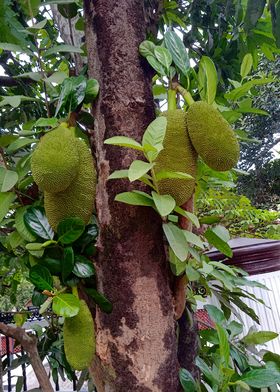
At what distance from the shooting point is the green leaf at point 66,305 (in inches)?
15.9

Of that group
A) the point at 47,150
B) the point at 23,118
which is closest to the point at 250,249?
the point at 23,118

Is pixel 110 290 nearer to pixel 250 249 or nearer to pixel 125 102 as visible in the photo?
pixel 125 102

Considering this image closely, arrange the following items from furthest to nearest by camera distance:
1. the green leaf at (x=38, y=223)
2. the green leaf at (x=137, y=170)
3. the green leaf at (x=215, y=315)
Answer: the green leaf at (x=215, y=315)
the green leaf at (x=38, y=223)
the green leaf at (x=137, y=170)

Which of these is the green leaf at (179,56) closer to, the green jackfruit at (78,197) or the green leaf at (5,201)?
the green jackfruit at (78,197)

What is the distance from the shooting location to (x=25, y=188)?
1.90 feet

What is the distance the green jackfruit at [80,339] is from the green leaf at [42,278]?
44 mm

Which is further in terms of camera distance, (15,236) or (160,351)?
(15,236)

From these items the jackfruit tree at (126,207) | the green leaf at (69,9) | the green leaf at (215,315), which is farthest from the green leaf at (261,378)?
the green leaf at (69,9)

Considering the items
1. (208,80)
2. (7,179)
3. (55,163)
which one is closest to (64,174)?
(55,163)

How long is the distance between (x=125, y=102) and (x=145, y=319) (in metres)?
0.25

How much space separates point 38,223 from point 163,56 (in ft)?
0.84

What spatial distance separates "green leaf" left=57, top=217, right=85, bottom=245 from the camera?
1.43ft

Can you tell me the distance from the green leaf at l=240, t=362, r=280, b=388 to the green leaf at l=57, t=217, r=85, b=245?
26cm

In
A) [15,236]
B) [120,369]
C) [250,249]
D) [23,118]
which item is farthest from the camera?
[250,249]
